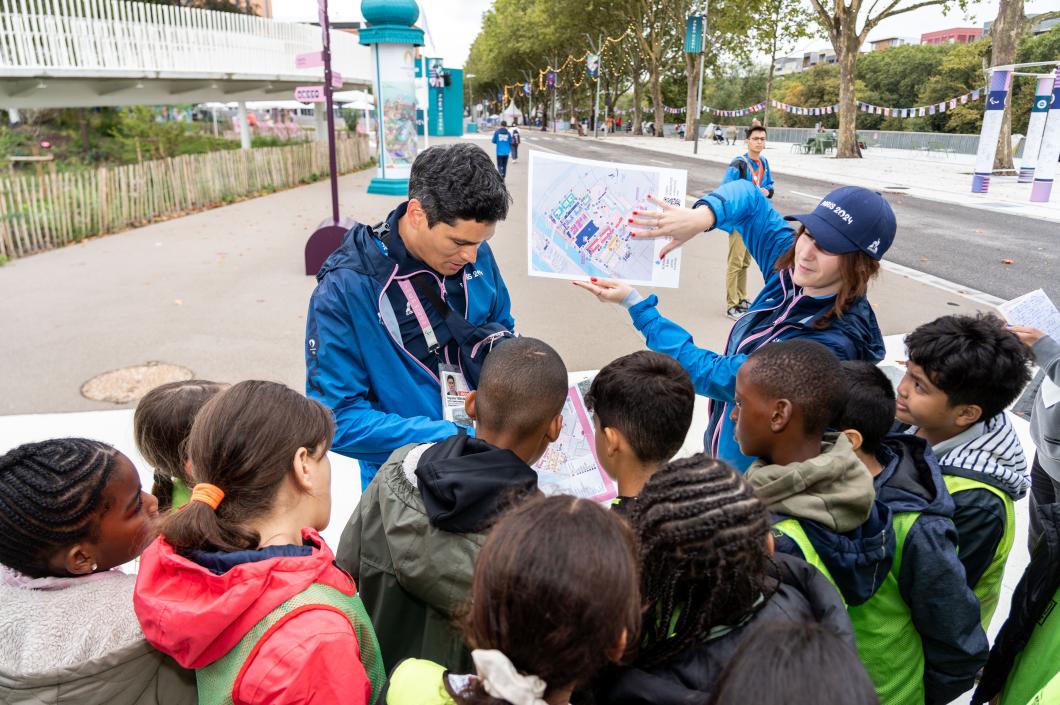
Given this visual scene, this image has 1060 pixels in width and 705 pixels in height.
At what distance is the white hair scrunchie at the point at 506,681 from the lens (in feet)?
3.37

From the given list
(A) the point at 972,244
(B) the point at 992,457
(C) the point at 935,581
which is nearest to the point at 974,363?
(B) the point at 992,457

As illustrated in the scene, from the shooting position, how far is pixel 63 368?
5625 millimetres

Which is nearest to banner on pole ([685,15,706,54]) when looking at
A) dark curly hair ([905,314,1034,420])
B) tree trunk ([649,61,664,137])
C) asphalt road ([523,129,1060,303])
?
tree trunk ([649,61,664,137])

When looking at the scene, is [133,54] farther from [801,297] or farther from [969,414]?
[969,414]

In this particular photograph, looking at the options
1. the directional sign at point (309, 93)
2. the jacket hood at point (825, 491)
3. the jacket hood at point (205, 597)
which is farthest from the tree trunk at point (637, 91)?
the jacket hood at point (205, 597)

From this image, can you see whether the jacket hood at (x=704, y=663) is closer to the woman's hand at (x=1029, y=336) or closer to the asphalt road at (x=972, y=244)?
the woman's hand at (x=1029, y=336)

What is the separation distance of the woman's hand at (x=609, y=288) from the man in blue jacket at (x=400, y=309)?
446mm

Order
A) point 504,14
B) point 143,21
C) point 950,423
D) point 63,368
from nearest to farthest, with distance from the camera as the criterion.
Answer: point 950,423, point 63,368, point 143,21, point 504,14

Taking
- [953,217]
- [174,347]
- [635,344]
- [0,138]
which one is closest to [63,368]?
[174,347]

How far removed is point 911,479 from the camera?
1.78 meters

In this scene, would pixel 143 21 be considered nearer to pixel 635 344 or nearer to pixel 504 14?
pixel 635 344

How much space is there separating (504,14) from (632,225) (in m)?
78.0

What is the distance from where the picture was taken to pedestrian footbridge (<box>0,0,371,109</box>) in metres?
12.0

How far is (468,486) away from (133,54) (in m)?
16.4
